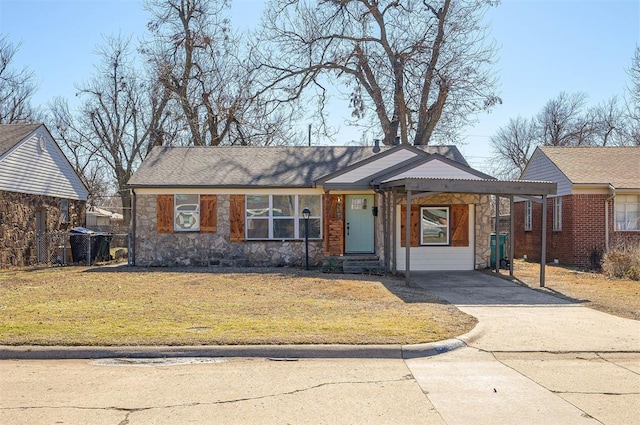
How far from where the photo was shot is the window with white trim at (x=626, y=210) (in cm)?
2075

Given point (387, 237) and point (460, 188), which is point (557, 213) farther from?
point (460, 188)

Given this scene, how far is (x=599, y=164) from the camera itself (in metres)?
22.2

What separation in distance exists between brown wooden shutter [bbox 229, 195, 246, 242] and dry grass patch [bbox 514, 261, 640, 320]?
8.69 m

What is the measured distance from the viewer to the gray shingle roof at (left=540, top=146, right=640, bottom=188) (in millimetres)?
20641

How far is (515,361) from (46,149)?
2088 centimetres

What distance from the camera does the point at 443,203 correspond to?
17.8 m

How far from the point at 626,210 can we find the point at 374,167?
32.7 feet

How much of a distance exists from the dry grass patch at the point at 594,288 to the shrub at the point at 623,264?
1.09 ft

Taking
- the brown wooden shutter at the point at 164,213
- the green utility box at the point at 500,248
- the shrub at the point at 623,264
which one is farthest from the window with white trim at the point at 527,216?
the brown wooden shutter at the point at 164,213

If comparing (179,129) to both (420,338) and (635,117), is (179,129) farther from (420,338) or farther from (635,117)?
(420,338)

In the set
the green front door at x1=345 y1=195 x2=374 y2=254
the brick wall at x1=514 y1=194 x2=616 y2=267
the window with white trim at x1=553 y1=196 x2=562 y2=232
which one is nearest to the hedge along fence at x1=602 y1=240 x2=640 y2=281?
the brick wall at x1=514 y1=194 x2=616 y2=267

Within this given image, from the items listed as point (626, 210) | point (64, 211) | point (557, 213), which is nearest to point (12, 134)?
point (64, 211)

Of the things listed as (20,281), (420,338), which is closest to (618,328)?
(420,338)

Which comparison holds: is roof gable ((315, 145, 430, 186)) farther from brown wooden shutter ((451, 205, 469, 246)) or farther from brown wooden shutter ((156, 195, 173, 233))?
brown wooden shutter ((156, 195, 173, 233))
